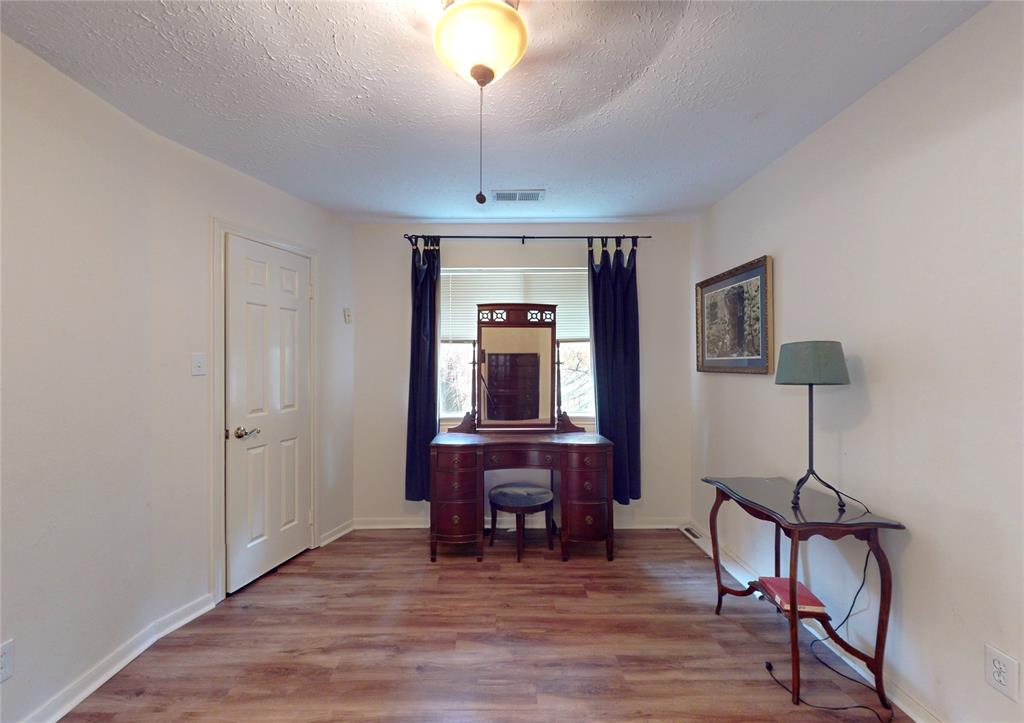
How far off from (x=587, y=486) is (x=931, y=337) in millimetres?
1869

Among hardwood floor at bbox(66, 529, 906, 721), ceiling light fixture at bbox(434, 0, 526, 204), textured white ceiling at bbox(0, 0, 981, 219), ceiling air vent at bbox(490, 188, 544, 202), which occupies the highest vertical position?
textured white ceiling at bbox(0, 0, 981, 219)

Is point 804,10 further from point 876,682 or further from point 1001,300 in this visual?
point 876,682

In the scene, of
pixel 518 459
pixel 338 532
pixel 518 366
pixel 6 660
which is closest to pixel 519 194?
pixel 518 366

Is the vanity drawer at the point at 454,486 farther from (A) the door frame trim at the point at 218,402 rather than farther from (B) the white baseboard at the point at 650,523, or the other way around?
(B) the white baseboard at the point at 650,523

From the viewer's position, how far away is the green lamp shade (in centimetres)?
167

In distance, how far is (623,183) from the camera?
8.39 feet

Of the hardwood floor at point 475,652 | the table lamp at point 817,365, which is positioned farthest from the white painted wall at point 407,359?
the table lamp at point 817,365

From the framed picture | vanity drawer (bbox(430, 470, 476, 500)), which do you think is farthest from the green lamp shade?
vanity drawer (bbox(430, 470, 476, 500))

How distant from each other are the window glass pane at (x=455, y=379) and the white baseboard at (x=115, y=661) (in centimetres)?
184

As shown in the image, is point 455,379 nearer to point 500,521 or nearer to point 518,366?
point 518,366

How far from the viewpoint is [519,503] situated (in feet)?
9.26

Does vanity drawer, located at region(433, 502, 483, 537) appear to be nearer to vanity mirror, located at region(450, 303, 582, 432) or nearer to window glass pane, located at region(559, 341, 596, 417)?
vanity mirror, located at region(450, 303, 582, 432)

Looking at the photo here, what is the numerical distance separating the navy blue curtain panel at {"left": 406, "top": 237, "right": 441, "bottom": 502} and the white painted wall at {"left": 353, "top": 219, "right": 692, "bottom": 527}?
140 millimetres

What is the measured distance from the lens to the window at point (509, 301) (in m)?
3.34
